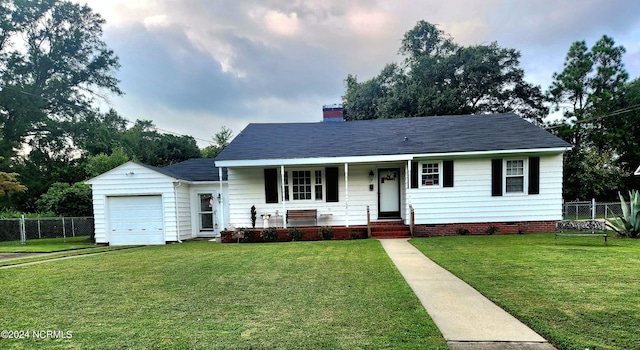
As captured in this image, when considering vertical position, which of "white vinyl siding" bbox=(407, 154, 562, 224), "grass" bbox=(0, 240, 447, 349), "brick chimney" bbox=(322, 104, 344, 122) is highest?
"brick chimney" bbox=(322, 104, 344, 122)

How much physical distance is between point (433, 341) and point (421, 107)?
2451 cm

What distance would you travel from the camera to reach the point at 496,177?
38.8 feet

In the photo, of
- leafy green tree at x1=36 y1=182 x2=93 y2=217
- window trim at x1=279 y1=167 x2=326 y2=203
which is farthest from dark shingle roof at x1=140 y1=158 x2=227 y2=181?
leafy green tree at x1=36 y1=182 x2=93 y2=217

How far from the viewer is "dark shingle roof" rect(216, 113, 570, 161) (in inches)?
471

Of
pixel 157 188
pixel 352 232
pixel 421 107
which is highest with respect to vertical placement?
pixel 421 107

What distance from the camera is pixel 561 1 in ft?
50.5

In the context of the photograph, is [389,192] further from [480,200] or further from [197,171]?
[197,171]

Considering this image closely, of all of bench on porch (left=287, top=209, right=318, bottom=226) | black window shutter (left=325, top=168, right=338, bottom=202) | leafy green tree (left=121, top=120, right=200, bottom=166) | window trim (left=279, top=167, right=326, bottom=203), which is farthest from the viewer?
leafy green tree (left=121, top=120, right=200, bottom=166)

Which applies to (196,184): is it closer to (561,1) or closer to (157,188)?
(157,188)

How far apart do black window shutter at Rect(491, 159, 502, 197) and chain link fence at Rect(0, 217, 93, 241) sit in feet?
63.4

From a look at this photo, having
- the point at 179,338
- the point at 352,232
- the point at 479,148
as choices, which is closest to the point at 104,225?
the point at 352,232

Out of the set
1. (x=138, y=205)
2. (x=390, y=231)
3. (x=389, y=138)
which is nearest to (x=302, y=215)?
(x=390, y=231)

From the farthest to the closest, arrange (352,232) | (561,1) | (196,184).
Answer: (561,1) < (196,184) < (352,232)

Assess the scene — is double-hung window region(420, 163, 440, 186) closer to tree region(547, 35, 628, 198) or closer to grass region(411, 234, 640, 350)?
grass region(411, 234, 640, 350)
